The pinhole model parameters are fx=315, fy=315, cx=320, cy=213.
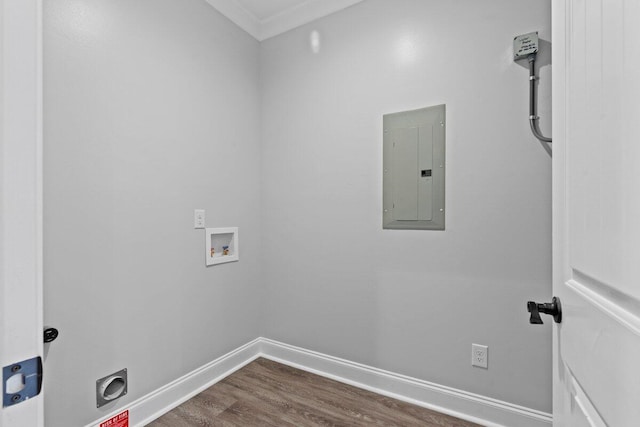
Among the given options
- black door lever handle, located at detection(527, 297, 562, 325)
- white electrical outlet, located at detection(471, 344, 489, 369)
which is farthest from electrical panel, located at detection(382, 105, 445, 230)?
black door lever handle, located at detection(527, 297, 562, 325)

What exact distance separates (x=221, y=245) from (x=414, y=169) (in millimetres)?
1413

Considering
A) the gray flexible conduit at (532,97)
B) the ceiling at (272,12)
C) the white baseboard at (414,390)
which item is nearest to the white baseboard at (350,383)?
the white baseboard at (414,390)

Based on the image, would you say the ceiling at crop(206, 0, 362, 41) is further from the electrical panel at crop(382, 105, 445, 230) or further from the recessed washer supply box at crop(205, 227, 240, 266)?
the recessed washer supply box at crop(205, 227, 240, 266)

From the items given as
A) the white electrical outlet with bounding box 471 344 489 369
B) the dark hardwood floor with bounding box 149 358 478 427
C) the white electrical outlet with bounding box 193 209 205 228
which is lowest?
the dark hardwood floor with bounding box 149 358 478 427

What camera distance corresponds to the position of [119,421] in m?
1.61


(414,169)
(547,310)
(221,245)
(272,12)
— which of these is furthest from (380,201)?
(272,12)

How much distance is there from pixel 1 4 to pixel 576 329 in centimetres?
111

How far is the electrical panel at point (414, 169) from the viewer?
1.86 m

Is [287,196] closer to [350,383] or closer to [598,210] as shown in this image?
[350,383]

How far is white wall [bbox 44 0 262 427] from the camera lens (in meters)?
1.42

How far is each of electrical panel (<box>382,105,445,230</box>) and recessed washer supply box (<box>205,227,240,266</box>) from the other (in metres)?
1.09

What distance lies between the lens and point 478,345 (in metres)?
1.75

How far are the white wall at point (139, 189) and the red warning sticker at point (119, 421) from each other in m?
0.05

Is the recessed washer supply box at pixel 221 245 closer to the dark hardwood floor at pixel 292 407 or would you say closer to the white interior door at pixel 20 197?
the dark hardwood floor at pixel 292 407
